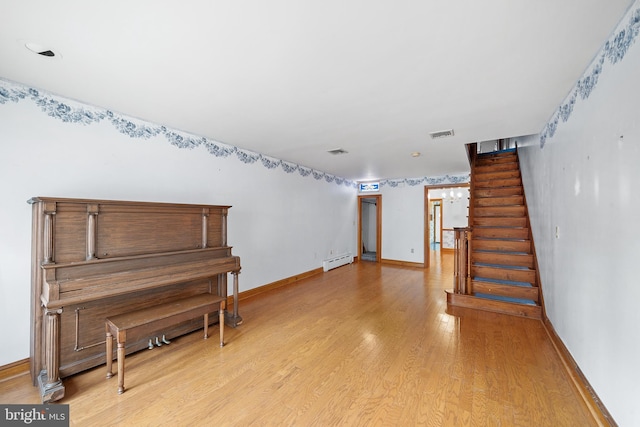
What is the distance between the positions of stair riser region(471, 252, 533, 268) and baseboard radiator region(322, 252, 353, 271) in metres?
3.01

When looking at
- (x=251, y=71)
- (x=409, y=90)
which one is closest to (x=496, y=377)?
(x=409, y=90)

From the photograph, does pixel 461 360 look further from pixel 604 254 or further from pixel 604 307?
pixel 604 254

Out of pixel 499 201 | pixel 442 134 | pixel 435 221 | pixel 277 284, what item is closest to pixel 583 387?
pixel 442 134

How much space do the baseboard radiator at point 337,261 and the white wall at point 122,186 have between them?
26.5 inches

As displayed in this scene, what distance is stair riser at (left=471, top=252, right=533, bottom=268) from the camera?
374 cm

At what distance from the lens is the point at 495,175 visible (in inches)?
204

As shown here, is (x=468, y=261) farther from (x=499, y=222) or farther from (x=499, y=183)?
(x=499, y=183)

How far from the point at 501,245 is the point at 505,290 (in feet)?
2.65

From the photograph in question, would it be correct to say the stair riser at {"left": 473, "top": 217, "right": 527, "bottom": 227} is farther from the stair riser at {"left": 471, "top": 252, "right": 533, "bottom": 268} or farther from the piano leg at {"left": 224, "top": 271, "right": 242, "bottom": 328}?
the piano leg at {"left": 224, "top": 271, "right": 242, "bottom": 328}

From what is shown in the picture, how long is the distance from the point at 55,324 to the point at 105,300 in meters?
0.40

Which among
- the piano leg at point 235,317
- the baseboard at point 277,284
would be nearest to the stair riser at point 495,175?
the baseboard at point 277,284

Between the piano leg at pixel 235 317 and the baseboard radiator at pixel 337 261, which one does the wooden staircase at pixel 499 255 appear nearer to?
the baseboard radiator at pixel 337 261

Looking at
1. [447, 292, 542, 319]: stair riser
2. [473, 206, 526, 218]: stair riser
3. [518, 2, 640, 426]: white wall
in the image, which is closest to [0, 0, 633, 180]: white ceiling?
[518, 2, 640, 426]: white wall

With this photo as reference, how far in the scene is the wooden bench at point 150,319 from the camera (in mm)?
1908
